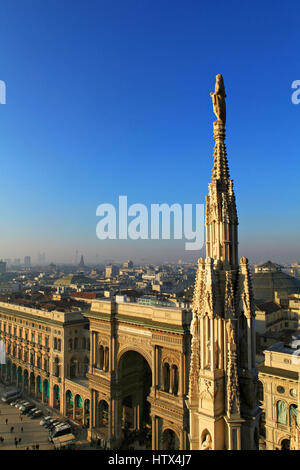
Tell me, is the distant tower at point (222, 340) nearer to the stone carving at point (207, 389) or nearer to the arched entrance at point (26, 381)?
the stone carving at point (207, 389)

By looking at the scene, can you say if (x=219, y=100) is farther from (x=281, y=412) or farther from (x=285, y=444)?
(x=285, y=444)

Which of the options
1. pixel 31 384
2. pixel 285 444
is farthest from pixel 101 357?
pixel 31 384

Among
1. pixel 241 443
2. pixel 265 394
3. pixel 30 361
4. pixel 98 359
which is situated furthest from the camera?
pixel 30 361

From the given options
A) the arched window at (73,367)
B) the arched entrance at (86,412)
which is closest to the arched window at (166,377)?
the arched entrance at (86,412)

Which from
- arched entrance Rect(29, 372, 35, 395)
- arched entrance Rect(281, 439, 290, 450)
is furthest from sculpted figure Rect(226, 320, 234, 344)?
arched entrance Rect(29, 372, 35, 395)

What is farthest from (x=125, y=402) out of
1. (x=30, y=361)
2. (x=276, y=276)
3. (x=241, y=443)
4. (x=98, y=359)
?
(x=276, y=276)

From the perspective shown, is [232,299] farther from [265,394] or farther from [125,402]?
[125,402]
